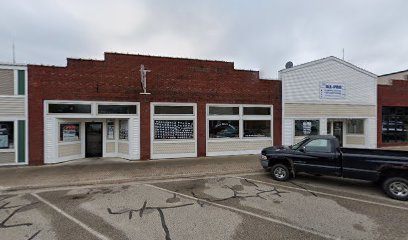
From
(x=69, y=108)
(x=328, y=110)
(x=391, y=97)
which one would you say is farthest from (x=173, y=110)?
(x=391, y=97)

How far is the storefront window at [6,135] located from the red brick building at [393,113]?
69.1ft

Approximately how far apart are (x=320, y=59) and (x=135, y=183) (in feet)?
42.1

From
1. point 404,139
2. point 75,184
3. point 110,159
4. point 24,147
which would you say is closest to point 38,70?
point 24,147

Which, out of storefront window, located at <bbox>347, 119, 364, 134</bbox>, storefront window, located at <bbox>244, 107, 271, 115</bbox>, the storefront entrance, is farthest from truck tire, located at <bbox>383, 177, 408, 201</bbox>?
the storefront entrance

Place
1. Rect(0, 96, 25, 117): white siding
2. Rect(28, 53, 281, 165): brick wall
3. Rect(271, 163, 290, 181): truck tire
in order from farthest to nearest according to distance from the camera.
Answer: Rect(28, 53, 281, 165): brick wall, Rect(0, 96, 25, 117): white siding, Rect(271, 163, 290, 181): truck tire

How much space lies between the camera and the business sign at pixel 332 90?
14.3 metres

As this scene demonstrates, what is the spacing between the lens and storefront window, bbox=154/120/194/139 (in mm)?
11758

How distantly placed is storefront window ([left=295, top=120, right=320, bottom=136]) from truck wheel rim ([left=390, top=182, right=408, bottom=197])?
25.5ft

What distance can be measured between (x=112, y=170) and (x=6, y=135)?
5.20m

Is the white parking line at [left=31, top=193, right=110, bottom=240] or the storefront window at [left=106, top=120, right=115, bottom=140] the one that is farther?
the storefront window at [left=106, top=120, right=115, bottom=140]

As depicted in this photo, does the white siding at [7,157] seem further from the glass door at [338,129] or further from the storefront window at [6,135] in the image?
the glass door at [338,129]

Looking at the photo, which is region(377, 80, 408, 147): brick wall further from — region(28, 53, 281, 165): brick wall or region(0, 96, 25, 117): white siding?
region(0, 96, 25, 117): white siding

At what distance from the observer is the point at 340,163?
7.16m

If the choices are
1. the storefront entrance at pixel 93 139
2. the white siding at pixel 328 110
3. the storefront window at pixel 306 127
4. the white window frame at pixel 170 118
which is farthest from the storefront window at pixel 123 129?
the storefront window at pixel 306 127
